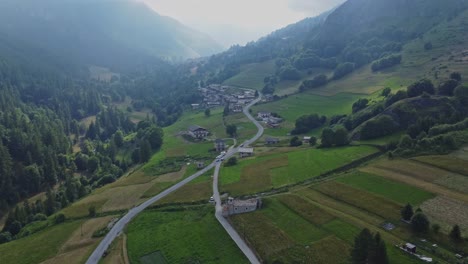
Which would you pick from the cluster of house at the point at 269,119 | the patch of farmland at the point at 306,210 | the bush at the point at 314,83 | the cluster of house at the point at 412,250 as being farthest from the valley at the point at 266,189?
the bush at the point at 314,83

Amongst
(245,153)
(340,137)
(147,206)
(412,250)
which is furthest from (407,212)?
(245,153)

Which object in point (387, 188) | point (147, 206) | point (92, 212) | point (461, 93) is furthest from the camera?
point (461, 93)

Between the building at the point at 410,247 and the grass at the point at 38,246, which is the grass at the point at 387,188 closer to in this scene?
the building at the point at 410,247

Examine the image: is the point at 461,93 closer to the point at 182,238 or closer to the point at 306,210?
the point at 306,210

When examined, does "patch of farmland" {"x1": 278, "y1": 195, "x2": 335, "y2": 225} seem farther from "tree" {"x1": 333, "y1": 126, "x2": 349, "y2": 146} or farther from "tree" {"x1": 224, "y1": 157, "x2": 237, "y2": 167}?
"tree" {"x1": 333, "y1": 126, "x2": 349, "y2": 146}

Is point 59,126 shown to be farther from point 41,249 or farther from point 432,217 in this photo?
point 432,217

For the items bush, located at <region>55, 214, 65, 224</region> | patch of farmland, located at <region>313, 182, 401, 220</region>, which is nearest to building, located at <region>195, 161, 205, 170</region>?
bush, located at <region>55, 214, 65, 224</region>
